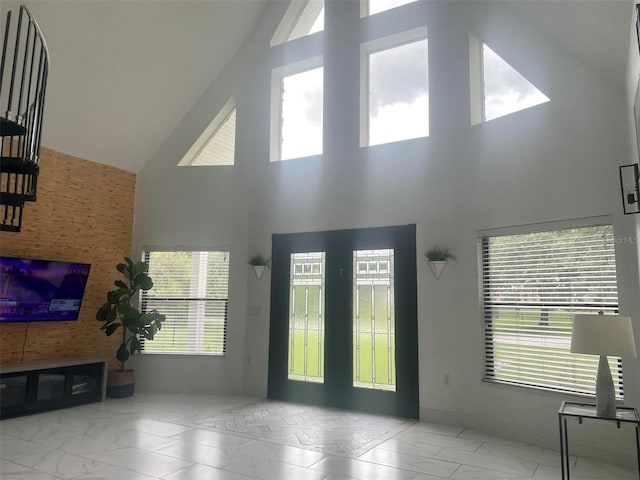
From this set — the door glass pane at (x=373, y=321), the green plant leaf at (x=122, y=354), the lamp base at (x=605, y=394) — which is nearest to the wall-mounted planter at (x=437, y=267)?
the door glass pane at (x=373, y=321)

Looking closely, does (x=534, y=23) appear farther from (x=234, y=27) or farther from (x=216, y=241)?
(x=216, y=241)

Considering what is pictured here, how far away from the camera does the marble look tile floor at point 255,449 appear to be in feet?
12.1

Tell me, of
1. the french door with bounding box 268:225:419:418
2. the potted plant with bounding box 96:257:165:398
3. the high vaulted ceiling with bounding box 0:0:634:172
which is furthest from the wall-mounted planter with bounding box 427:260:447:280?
the potted plant with bounding box 96:257:165:398

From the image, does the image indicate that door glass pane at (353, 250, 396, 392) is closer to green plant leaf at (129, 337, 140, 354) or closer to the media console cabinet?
green plant leaf at (129, 337, 140, 354)

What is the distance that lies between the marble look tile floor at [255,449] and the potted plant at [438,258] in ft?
5.54

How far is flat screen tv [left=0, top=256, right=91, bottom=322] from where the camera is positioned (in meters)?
5.42

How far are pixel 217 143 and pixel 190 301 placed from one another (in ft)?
8.07

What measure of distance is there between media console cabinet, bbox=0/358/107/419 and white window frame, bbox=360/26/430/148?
15.0 feet

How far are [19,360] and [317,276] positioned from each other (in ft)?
12.6

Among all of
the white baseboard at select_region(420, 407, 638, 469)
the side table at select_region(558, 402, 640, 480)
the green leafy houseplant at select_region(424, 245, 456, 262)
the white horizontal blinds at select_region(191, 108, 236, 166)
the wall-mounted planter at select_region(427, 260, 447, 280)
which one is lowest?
the white baseboard at select_region(420, 407, 638, 469)

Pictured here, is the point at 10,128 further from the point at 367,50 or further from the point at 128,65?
the point at 367,50

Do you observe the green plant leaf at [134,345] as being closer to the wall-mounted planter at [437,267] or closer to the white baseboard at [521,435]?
the white baseboard at [521,435]

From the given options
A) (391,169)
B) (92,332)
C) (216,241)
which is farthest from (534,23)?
(92,332)

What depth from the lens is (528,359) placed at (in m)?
4.58
